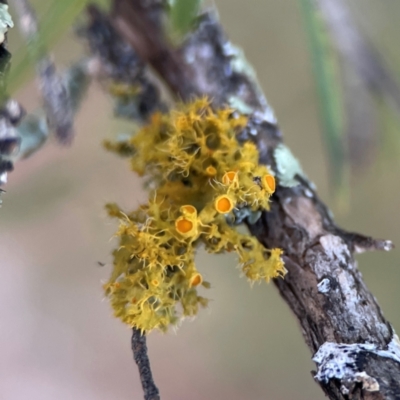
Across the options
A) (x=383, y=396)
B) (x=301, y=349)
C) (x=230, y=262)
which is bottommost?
(x=383, y=396)

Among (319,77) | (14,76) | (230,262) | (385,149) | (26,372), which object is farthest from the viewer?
(230,262)

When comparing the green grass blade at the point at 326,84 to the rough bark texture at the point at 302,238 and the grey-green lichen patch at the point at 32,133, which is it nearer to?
the rough bark texture at the point at 302,238

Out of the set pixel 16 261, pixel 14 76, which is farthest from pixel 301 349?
pixel 14 76

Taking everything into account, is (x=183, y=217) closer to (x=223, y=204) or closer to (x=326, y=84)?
(x=223, y=204)

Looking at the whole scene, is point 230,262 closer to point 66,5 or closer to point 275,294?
point 275,294

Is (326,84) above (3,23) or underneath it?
above

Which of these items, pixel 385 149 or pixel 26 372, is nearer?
pixel 385 149

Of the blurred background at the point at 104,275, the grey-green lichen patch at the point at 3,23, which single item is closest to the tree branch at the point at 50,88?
the grey-green lichen patch at the point at 3,23

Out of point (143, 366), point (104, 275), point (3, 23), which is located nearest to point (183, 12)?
point (3, 23)
